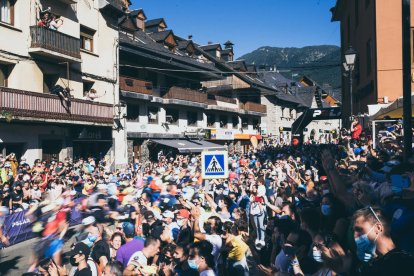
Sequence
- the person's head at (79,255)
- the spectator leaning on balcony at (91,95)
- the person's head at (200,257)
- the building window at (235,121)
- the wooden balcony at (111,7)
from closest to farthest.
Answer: the person's head at (79,255)
the person's head at (200,257)
the spectator leaning on balcony at (91,95)
the wooden balcony at (111,7)
the building window at (235,121)

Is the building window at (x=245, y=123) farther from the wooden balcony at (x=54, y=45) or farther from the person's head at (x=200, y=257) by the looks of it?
the person's head at (x=200, y=257)

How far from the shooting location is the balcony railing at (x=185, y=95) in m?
31.5

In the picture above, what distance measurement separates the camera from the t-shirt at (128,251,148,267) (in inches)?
221

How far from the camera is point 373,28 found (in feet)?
56.4

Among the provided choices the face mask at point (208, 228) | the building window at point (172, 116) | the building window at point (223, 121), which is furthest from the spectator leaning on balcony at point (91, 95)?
the building window at point (223, 121)

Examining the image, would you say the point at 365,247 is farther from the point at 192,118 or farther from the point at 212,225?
the point at 192,118

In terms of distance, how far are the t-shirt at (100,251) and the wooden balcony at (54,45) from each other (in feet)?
52.2

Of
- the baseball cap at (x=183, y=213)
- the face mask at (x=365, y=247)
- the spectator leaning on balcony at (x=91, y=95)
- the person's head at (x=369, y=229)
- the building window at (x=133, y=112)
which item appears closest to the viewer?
the person's head at (x=369, y=229)

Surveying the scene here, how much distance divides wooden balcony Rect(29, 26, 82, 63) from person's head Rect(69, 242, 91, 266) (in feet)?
53.2

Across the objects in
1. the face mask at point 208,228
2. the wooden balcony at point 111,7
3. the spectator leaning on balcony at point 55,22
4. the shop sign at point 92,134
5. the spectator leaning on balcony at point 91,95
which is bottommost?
the face mask at point 208,228

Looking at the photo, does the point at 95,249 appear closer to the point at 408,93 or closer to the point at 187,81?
the point at 408,93

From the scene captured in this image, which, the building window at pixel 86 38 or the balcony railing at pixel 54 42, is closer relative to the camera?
the balcony railing at pixel 54 42

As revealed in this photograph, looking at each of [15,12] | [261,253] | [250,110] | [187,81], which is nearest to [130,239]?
[261,253]

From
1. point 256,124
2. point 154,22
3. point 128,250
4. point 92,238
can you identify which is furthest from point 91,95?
point 256,124
